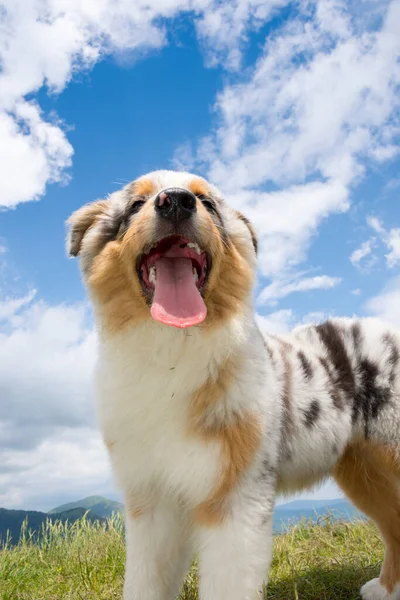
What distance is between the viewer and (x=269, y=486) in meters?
3.81

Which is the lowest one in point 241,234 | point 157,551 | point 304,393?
point 157,551

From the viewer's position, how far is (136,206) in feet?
14.0

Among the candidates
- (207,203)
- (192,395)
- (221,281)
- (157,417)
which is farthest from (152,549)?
(207,203)

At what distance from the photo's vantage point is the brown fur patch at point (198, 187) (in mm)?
4333

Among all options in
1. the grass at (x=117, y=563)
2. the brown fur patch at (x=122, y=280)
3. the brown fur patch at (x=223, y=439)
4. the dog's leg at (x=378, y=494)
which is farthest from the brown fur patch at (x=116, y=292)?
the grass at (x=117, y=563)

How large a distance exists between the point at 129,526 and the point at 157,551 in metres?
0.25

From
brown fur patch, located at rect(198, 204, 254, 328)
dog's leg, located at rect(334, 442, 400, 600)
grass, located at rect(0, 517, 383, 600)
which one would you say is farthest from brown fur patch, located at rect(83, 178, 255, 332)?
grass, located at rect(0, 517, 383, 600)

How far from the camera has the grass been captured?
17.1ft

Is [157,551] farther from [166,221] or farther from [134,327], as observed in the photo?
[166,221]

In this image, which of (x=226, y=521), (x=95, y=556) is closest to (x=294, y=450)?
(x=226, y=521)

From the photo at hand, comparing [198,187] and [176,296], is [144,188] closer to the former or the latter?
[198,187]

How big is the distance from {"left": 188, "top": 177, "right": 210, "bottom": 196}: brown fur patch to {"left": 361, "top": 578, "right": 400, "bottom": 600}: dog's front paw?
137 inches

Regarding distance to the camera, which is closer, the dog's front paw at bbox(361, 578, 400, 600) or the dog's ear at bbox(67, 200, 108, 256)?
the dog's ear at bbox(67, 200, 108, 256)

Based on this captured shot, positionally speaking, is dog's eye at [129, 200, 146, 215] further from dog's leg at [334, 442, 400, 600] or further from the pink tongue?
dog's leg at [334, 442, 400, 600]
